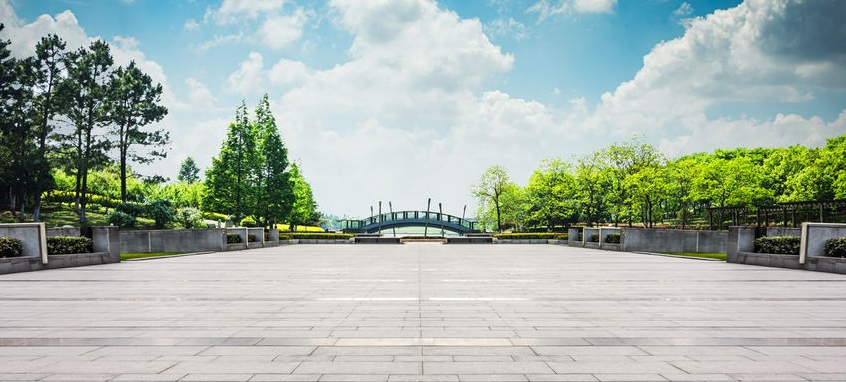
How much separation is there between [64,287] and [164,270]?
15.5 ft

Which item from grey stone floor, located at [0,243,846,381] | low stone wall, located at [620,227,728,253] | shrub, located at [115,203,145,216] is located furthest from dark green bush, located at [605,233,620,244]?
shrub, located at [115,203,145,216]

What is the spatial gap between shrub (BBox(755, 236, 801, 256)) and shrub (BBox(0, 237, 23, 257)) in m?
27.6

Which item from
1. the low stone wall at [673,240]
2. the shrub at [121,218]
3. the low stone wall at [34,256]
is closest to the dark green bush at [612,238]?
the low stone wall at [673,240]

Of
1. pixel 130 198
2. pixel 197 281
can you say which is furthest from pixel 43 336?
pixel 130 198

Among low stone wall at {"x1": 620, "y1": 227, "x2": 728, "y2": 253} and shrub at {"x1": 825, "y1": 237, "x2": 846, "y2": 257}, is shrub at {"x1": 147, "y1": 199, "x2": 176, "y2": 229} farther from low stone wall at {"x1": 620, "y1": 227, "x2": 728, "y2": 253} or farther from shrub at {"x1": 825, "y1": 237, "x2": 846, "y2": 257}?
shrub at {"x1": 825, "y1": 237, "x2": 846, "y2": 257}

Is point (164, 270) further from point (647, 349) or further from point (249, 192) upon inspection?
point (249, 192)

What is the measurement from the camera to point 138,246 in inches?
1069

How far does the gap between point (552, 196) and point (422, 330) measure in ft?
176

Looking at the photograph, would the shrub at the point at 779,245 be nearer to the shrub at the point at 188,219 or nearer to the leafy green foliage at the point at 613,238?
the leafy green foliage at the point at 613,238

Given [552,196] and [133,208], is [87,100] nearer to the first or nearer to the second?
[133,208]

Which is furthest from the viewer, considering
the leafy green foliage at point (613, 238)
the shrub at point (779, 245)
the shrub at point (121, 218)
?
the shrub at point (121, 218)

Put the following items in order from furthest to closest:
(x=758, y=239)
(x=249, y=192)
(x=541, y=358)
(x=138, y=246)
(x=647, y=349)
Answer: (x=249, y=192)
(x=138, y=246)
(x=758, y=239)
(x=647, y=349)
(x=541, y=358)

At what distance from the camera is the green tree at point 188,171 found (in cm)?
16212

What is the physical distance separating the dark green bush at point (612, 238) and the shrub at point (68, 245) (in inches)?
1109
